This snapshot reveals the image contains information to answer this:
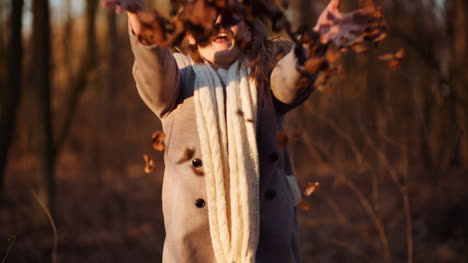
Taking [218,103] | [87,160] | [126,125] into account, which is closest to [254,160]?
[218,103]

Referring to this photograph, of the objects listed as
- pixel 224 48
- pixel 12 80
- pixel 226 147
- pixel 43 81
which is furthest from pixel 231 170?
pixel 43 81

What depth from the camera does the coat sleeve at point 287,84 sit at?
6.37 feet

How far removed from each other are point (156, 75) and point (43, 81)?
4.40m

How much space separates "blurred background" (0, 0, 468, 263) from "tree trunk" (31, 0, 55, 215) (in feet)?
0.04

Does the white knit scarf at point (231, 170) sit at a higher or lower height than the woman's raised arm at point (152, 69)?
lower

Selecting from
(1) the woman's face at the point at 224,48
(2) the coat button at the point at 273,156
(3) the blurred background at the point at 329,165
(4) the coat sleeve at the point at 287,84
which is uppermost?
(1) the woman's face at the point at 224,48

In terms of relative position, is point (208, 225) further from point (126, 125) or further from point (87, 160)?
point (126, 125)

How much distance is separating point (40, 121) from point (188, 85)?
438 centimetres

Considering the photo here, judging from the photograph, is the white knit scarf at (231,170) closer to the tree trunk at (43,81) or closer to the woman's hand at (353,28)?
the woman's hand at (353,28)

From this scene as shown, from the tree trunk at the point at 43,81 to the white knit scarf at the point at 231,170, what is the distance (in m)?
4.26

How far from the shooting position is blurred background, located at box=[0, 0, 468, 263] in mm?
4094

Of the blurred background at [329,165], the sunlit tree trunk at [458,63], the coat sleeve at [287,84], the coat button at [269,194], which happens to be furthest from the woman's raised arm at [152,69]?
the sunlit tree trunk at [458,63]

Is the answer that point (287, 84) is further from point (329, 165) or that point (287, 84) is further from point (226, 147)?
point (329, 165)

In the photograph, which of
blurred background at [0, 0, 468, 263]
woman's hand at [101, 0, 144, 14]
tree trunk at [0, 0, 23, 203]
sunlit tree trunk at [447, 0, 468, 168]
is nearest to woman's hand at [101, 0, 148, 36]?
woman's hand at [101, 0, 144, 14]
